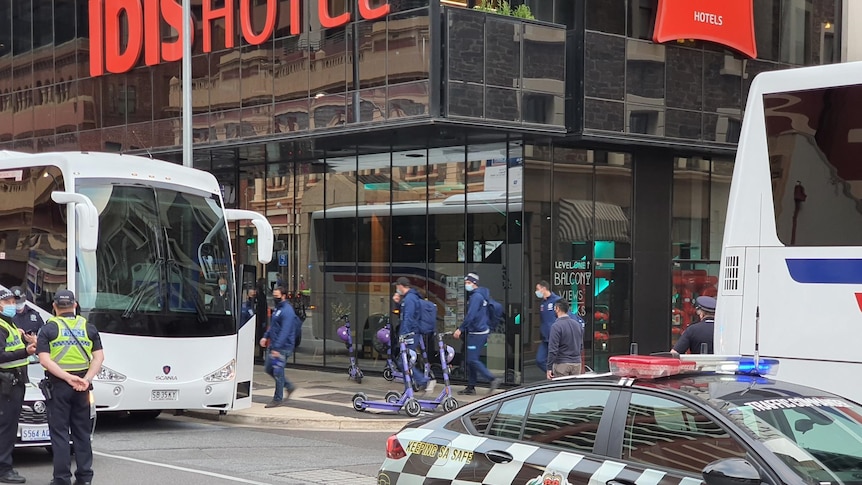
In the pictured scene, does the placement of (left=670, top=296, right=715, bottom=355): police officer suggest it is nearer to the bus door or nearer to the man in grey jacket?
the man in grey jacket

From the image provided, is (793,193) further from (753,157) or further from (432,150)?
(432,150)

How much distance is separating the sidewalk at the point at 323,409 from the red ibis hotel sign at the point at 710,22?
769 cm

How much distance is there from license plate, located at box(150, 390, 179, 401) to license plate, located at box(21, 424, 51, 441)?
8.60ft

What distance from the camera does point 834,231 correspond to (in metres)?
8.11

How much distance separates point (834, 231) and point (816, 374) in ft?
3.70

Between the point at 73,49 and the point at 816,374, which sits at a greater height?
the point at 73,49

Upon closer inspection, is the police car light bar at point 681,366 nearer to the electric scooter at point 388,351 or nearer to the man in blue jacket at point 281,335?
the man in blue jacket at point 281,335

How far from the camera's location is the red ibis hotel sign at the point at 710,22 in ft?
64.4

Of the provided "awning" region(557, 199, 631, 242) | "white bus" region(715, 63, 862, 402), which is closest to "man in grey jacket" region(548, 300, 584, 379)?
"white bus" region(715, 63, 862, 402)

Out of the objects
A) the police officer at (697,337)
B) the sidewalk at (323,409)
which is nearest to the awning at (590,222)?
the sidewalk at (323,409)

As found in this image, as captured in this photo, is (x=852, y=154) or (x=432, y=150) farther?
(x=432, y=150)

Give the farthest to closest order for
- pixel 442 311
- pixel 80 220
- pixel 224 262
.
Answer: pixel 442 311
pixel 224 262
pixel 80 220

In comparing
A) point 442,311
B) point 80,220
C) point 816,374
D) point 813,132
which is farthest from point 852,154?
point 442,311

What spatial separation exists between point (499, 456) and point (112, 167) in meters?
9.21
